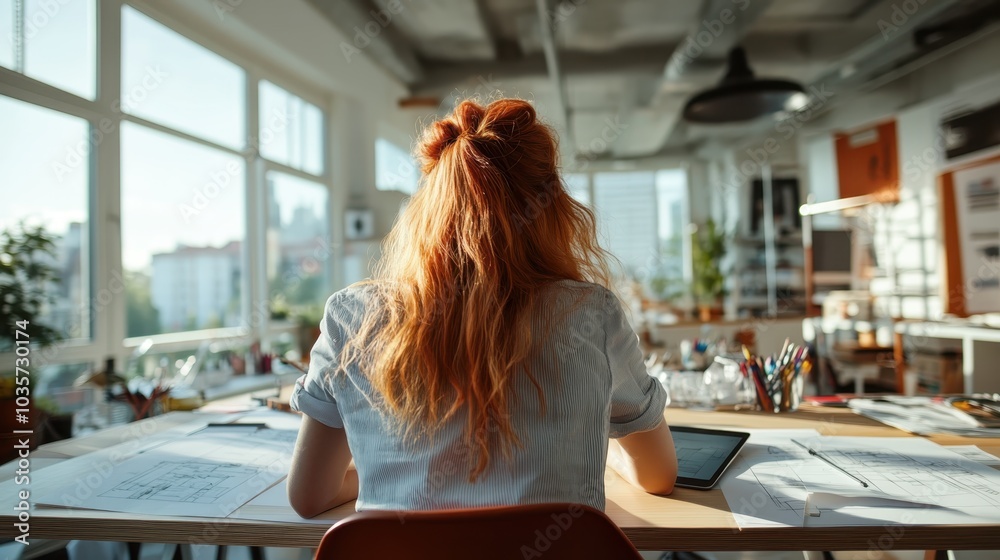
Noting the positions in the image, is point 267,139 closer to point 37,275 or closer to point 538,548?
point 37,275

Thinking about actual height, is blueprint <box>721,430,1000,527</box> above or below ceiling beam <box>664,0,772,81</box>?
below

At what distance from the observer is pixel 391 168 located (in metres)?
7.00

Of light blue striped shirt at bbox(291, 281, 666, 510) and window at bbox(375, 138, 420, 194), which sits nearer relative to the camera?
light blue striped shirt at bbox(291, 281, 666, 510)

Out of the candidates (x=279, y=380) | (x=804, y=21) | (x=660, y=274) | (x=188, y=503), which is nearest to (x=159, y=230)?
(x=279, y=380)

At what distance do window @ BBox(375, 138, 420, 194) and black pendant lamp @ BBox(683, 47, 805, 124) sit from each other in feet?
10.1

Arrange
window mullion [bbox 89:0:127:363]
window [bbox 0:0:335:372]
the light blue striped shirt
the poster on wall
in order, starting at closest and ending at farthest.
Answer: the light blue striped shirt, window [bbox 0:0:335:372], window mullion [bbox 89:0:127:363], the poster on wall

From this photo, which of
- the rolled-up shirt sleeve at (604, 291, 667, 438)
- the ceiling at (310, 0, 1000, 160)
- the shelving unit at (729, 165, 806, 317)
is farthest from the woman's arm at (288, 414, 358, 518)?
the shelving unit at (729, 165, 806, 317)

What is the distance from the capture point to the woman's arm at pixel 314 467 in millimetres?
1003

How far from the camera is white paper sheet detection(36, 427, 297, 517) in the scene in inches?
41.8

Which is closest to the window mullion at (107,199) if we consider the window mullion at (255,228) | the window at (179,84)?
the window at (179,84)

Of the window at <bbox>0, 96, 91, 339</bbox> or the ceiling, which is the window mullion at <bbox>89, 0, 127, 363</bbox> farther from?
the ceiling

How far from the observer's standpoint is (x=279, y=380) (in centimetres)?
212

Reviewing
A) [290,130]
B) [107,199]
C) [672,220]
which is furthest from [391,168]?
[672,220]

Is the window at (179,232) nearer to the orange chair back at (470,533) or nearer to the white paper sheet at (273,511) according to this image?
the white paper sheet at (273,511)
